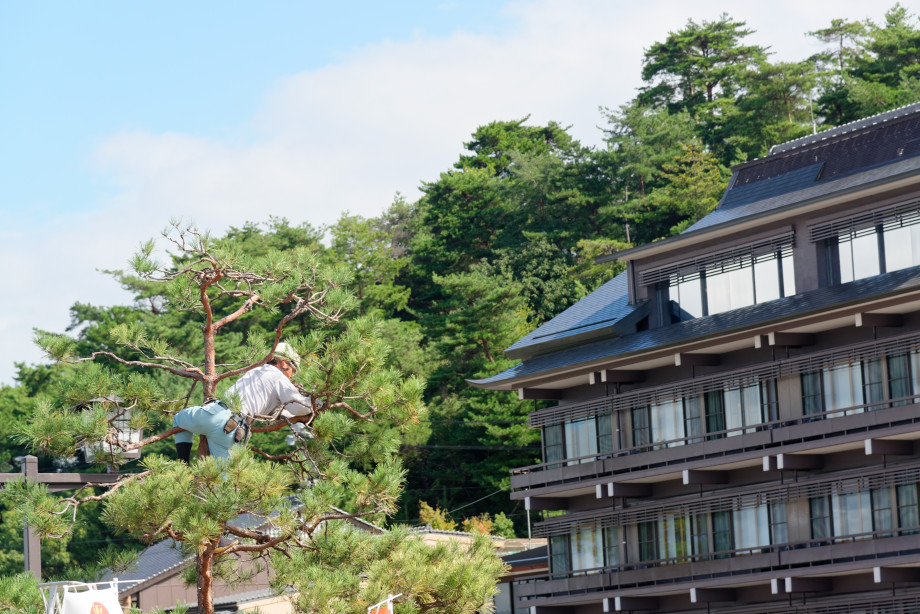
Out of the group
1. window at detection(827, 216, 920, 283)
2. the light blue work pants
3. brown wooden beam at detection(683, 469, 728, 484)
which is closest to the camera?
the light blue work pants

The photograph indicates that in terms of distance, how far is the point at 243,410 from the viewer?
19.5 meters

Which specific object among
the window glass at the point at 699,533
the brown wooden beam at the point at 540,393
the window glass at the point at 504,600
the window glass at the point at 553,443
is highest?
the brown wooden beam at the point at 540,393

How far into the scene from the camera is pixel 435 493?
5819cm

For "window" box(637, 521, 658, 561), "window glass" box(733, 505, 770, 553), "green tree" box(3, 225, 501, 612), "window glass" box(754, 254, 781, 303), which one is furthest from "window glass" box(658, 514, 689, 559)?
"green tree" box(3, 225, 501, 612)

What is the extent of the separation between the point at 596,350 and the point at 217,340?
33.1m

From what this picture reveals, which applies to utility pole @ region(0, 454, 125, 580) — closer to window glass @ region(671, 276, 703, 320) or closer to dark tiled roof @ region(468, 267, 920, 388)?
dark tiled roof @ region(468, 267, 920, 388)

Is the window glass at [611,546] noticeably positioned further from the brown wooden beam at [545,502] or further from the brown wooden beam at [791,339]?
the brown wooden beam at [791,339]

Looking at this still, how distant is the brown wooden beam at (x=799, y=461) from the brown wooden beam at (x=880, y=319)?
3.75m

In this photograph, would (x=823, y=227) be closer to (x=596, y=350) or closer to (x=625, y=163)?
(x=596, y=350)

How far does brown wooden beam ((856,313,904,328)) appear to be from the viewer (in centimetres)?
2817

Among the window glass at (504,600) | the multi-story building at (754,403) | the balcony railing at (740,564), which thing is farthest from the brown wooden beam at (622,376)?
the window glass at (504,600)

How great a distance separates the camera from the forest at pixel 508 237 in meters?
57.0

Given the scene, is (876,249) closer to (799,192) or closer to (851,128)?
(799,192)

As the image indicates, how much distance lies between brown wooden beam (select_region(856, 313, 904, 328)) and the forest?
23.9m
